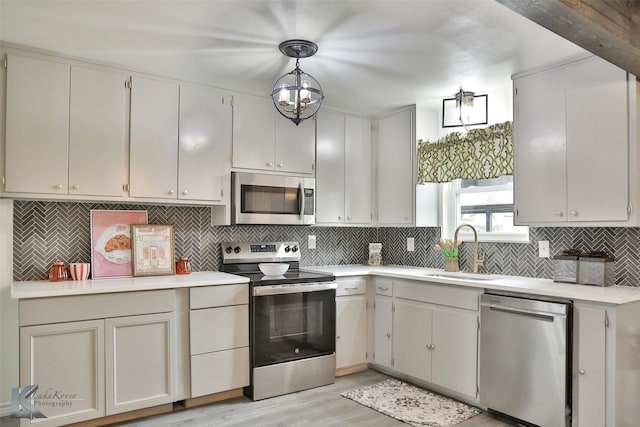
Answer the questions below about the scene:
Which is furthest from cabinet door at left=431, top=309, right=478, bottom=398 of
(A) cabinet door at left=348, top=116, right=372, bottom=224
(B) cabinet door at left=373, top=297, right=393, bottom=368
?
(A) cabinet door at left=348, top=116, right=372, bottom=224

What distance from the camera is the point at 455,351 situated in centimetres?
321

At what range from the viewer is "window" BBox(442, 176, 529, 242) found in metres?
3.62

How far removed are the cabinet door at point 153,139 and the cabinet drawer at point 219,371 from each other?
4.00 ft

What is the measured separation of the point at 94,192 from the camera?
300cm

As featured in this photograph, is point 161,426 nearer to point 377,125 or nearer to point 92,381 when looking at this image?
point 92,381

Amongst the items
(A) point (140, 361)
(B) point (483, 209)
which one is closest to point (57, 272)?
(A) point (140, 361)

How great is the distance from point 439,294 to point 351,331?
3.00 ft

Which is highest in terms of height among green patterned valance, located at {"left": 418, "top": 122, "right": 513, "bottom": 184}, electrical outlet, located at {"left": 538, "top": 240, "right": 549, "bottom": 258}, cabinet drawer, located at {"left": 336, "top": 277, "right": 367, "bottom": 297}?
green patterned valance, located at {"left": 418, "top": 122, "right": 513, "bottom": 184}

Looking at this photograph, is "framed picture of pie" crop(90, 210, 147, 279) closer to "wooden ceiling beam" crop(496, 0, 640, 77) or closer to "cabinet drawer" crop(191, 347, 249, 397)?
"cabinet drawer" crop(191, 347, 249, 397)

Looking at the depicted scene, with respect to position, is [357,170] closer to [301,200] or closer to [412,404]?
[301,200]

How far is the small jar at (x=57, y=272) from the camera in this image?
3018 mm

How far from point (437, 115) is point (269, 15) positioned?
234 cm

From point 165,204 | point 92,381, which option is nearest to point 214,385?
point 92,381

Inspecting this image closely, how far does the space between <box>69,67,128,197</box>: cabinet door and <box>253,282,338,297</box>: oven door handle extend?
3.96ft
